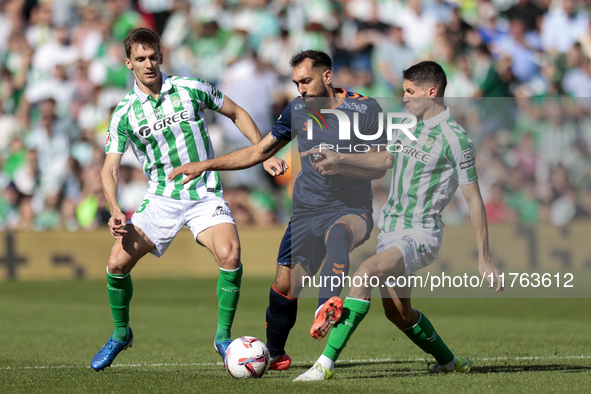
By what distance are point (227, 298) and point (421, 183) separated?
162 cm

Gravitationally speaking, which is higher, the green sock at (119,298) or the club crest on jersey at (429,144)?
the club crest on jersey at (429,144)

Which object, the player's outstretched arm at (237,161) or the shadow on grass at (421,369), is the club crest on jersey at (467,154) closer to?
the player's outstretched arm at (237,161)

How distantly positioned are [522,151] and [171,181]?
704 cm

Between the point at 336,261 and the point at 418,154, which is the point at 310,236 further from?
the point at 418,154

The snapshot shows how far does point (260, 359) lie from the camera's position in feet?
17.3

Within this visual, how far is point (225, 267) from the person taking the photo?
577 cm

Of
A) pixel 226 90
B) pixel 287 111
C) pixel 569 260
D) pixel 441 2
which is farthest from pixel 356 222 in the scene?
pixel 441 2

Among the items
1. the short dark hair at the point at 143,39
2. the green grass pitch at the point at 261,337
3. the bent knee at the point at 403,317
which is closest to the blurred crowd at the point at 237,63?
the green grass pitch at the point at 261,337

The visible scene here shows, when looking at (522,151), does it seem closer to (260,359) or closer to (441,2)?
(441,2)

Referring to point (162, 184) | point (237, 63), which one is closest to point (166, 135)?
point (162, 184)

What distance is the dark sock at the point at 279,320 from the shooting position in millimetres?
5840

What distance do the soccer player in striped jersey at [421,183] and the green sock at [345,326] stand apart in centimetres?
14

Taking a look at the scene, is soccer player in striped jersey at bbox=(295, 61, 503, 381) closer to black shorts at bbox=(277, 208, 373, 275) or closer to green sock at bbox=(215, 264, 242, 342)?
black shorts at bbox=(277, 208, 373, 275)

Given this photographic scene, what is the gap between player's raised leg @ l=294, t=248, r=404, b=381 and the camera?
4.92 metres
